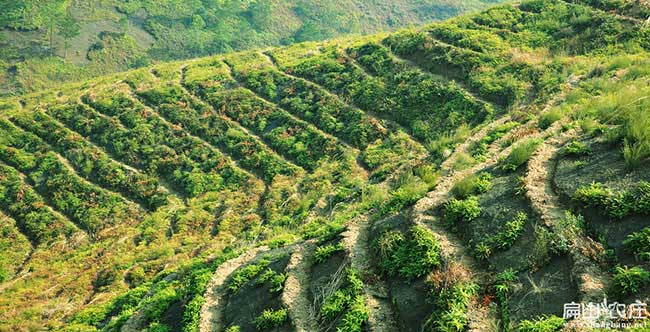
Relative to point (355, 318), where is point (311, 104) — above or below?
below

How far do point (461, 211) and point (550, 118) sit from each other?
247 inches

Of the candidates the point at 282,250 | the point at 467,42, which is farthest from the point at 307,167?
the point at 467,42

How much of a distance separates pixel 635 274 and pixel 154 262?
17.1 metres

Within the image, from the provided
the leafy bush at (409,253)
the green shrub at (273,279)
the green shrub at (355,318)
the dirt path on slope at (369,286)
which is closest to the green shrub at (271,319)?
the green shrub at (273,279)

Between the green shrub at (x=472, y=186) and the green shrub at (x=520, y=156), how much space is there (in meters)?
0.58

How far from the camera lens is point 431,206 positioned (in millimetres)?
11359

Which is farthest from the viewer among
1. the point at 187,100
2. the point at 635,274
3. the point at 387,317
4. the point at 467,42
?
the point at 187,100

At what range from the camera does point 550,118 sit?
14.5 meters

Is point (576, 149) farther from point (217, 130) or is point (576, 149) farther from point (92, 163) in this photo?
point (92, 163)

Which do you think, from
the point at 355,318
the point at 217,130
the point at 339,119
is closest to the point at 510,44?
the point at 339,119

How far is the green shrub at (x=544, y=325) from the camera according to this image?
6906 millimetres

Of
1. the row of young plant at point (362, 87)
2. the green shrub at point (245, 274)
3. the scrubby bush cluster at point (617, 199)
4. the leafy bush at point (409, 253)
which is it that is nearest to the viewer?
the scrubby bush cluster at point (617, 199)

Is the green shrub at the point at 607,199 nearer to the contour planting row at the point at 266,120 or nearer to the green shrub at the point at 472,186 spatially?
the green shrub at the point at 472,186

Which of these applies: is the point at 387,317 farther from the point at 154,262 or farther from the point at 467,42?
the point at 467,42
